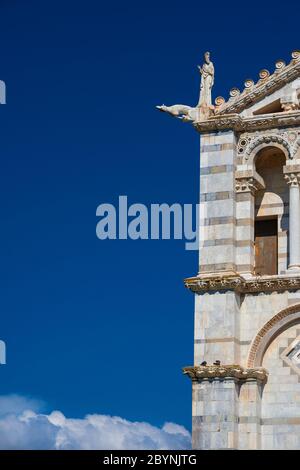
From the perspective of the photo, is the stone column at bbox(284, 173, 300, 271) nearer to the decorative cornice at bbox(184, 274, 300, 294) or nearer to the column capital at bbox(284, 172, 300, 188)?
the column capital at bbox(284, 172, 300, 188)

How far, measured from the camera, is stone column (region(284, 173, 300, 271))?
32.4 meters

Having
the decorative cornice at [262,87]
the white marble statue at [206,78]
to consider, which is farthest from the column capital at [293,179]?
the white marble statue at [206,78]

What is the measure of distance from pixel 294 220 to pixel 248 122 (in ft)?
8.75

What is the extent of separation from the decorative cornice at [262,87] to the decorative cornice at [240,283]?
4126mm

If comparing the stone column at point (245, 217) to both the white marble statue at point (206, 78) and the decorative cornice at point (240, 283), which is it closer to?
the decorative cornice at point (240, 283)

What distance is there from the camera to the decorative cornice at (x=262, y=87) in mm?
33500

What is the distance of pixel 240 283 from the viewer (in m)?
32.3

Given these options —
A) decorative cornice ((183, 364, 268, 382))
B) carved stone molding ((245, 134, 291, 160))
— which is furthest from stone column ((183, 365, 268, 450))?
carved stone molding ((245, 134, 291, 160))
